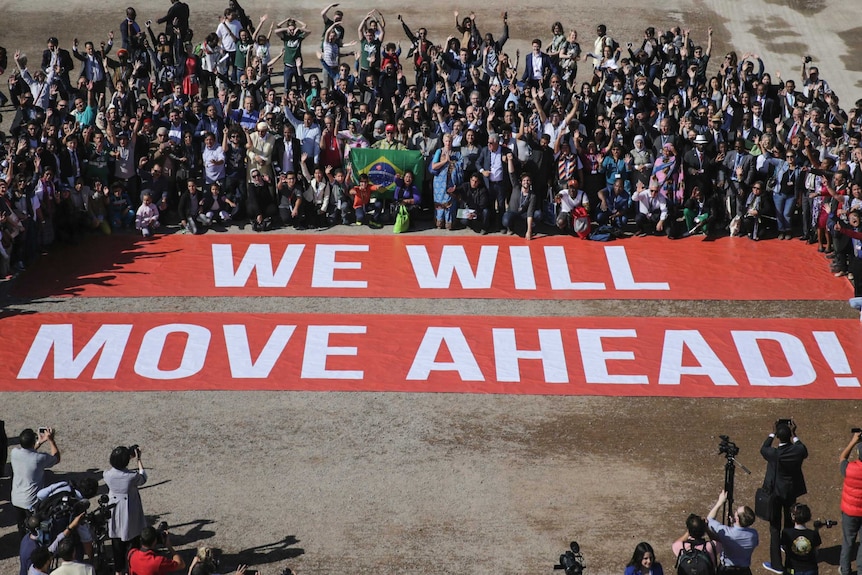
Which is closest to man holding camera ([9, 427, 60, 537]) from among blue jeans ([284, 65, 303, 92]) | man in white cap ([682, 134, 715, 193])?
man in white cap ([682, 134, 715, 193])

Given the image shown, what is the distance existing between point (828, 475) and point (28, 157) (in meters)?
13.4

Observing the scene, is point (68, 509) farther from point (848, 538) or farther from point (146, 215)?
point (146, 215)

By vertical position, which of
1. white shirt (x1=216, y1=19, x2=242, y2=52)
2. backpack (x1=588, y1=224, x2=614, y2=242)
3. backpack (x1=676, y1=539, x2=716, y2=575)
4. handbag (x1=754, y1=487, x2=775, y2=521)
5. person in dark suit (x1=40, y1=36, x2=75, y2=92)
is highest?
white shirt (x1=216, y1=19, x2=242, y2=52)

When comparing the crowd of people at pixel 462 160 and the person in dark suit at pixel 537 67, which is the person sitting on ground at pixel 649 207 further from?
the person in dark suit at pixel 537 67

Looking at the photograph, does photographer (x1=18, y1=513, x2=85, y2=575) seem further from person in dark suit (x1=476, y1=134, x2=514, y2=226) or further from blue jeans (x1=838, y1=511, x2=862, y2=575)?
person in dark suit (x1=476, y1=134, x2=514, y2=226)

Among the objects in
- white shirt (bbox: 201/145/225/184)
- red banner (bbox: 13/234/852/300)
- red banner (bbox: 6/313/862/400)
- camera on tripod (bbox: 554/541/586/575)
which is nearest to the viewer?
camera on tripod (bbox: 554/541/586/575)

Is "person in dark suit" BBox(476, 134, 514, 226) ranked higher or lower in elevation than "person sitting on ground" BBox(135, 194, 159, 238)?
higher

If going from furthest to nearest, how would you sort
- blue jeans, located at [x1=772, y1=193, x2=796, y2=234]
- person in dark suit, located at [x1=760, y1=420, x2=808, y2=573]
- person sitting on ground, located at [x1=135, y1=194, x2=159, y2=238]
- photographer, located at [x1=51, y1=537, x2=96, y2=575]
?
person sitting on ground, located at [x1=135, y1=194, x2=159, y2=238] < blue jeans, located at [x1=772, y1=193, x2=796, y2=234] < person in dark suit, located at [x1=760, y1=420, x2=808, y2=573] < photographer, located at [x1=51, y1=537, x2=96, y2=575]

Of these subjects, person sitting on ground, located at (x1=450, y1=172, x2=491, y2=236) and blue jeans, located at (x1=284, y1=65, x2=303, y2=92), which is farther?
blue jeans, located at (x1=284, y1=65, x2=303, y2=92)

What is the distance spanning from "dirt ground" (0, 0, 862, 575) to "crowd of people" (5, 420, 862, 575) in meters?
0.69

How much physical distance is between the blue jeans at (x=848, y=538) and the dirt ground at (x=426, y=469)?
42cm

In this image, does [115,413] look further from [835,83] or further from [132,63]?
[835,83]

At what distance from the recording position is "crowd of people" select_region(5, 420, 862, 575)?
11.1 meters

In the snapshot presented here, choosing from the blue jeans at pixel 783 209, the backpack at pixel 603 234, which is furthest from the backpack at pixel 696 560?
the blue jeans at pixel 783 209
